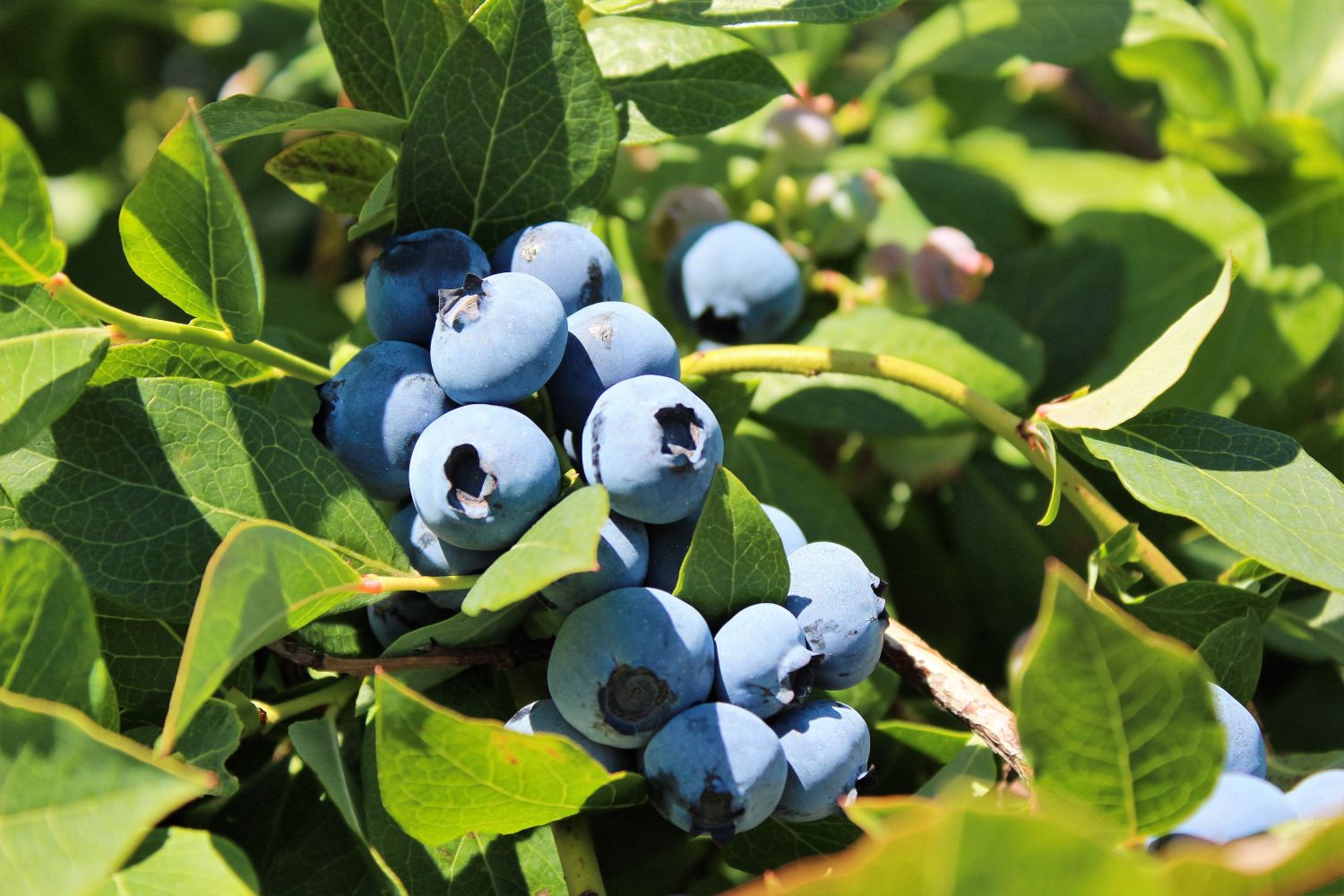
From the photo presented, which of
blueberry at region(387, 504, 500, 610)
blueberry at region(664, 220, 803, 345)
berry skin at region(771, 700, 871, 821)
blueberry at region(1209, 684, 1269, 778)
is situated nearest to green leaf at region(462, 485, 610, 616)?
blueberry at region(387, 504, 500, 610)

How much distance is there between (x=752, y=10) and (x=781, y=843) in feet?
2.34

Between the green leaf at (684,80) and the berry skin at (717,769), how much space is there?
0.62m

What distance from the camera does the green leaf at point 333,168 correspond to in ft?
3.42

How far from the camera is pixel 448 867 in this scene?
0.88m

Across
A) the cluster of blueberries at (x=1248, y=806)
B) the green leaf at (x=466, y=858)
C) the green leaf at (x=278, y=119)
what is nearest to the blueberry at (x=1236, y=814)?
the cluster of blueberries at (x=1248, y=806)

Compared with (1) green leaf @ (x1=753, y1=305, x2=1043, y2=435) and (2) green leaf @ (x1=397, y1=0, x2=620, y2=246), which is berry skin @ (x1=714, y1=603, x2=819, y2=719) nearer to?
(2) green leaf @ (x1=397, y1=0, x2=620, y2=246)

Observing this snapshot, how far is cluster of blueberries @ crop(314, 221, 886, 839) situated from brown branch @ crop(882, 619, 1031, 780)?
0.09 meters

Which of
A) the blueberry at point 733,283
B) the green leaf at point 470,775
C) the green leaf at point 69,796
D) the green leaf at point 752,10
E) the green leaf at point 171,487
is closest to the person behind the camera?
the green leaf at point 69,796

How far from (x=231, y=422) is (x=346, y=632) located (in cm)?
19

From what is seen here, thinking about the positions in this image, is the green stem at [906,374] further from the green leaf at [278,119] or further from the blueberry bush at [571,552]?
the green leaf at [278,119]

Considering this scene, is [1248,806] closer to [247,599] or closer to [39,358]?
[247,599]

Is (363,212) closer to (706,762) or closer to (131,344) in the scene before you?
(131,344)

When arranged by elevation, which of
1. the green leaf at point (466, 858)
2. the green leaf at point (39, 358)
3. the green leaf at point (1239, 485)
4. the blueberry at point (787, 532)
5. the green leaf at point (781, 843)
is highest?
the green leaf at point (39, 358)

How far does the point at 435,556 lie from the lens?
846 millimetres
